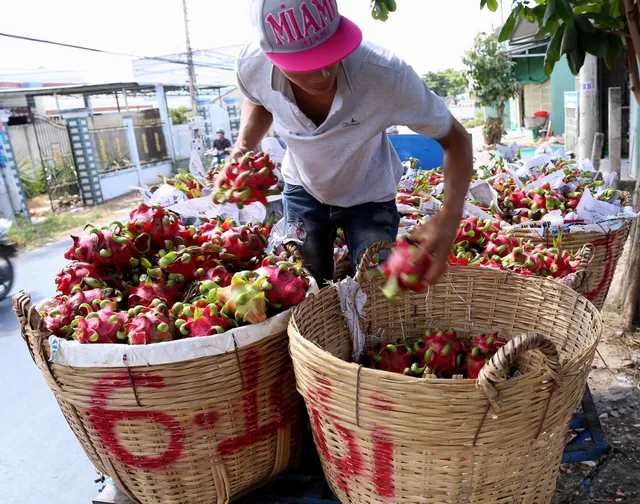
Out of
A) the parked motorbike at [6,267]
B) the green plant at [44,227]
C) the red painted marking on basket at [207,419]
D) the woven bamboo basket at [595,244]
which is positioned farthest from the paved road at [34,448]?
the green plant at [44,227]

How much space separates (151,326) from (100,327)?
147 mm

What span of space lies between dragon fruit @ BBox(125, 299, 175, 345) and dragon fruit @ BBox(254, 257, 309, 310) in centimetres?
30

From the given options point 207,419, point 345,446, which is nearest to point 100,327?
point 207,419

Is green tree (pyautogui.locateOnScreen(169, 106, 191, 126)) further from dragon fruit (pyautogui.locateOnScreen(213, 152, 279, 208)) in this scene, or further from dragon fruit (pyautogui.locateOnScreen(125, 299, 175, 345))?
dragon fruit (pyautogui.locateOnScreen(125, 299, 175, 345))

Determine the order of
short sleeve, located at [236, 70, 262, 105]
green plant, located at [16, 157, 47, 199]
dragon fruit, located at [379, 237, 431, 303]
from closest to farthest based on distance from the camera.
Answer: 1. dragon fruit, located at [379, 237, 431, 303]
2. short sleeve, located at [236, 70, 262, 105]
3. green plant, located at [16, 157, 47, 199]

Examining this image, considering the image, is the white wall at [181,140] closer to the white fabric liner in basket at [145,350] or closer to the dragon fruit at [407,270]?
the white fabric liner in basket at [145,350]

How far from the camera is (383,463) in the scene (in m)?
1.33

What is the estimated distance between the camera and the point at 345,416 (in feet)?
4.34

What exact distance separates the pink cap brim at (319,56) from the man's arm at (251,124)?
2.04 feet

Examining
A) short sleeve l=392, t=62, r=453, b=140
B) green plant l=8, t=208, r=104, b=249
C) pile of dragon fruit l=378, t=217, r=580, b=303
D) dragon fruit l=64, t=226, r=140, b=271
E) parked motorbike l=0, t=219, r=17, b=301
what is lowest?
green plant l=8, t=208, r=104, b=249

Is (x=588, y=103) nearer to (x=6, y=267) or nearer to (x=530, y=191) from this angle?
(x=530, y=191)

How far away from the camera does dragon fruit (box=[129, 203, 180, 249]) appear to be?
197cm

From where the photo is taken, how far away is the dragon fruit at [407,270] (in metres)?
1.39

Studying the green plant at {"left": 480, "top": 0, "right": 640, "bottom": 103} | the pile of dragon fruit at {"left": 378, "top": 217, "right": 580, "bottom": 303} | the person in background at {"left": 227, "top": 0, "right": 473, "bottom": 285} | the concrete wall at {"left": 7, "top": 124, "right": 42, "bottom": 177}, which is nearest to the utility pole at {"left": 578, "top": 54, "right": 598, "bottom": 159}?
the green plant at {"left": 480, "top": 0, "right": 640, "bottom": 103}
